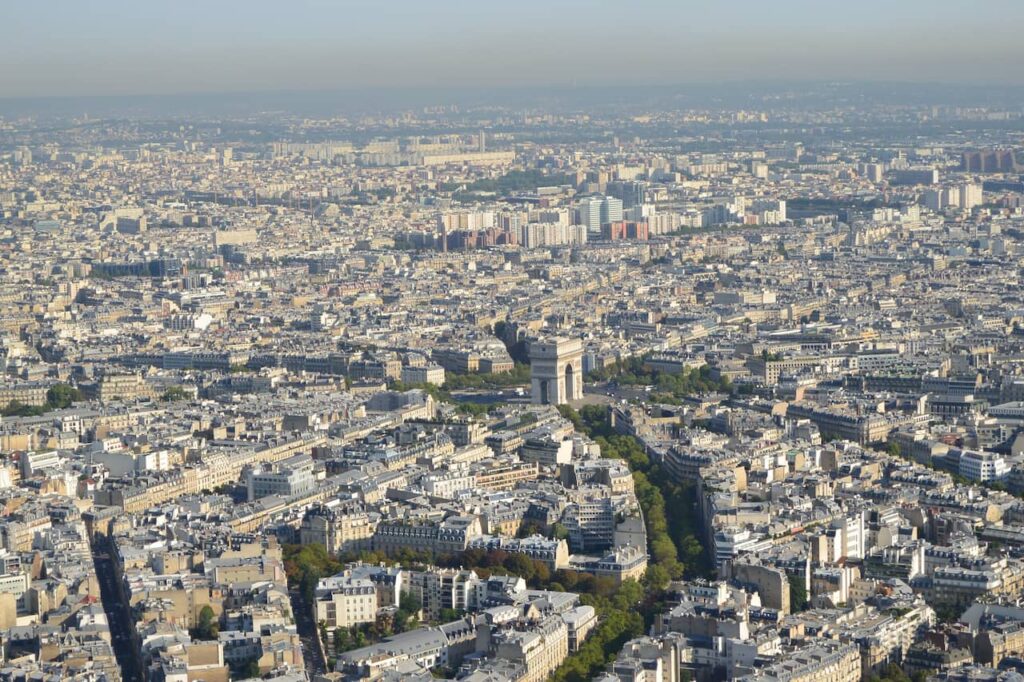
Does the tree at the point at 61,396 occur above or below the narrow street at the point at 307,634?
below

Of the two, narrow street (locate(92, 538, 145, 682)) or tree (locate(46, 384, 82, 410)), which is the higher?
narrow street (locate(92, 538, 145, 682))

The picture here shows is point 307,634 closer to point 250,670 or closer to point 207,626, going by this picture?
point 207,626

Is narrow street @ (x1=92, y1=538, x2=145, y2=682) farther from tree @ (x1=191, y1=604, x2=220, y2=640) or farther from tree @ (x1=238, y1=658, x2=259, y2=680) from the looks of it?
tree @ (x1=238, y1=658, x2=259, y2=680)

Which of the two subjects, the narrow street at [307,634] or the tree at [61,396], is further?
the tree at [61,396]

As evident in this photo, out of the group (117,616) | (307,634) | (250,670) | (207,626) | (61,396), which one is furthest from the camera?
(61,396)

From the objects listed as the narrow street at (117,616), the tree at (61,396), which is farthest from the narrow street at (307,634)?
the tree at (61,396)

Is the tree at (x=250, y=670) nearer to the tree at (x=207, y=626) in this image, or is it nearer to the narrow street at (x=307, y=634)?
the narrow street at (x=307, y=634)

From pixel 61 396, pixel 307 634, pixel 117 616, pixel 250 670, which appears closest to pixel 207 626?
pixel 307 634

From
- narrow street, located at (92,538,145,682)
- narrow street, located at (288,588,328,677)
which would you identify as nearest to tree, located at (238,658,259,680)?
narrow street, located at (288,588,328,677)
